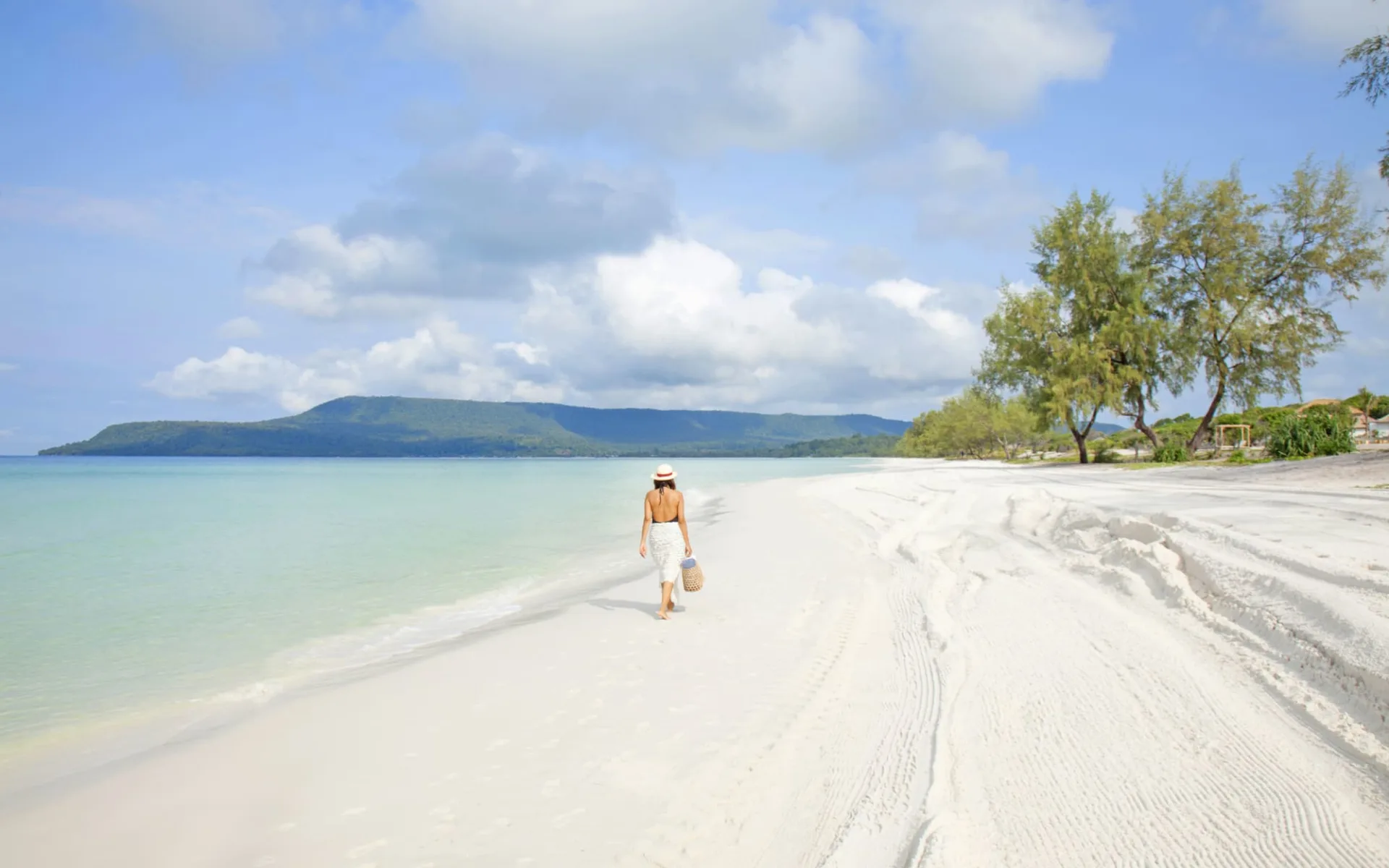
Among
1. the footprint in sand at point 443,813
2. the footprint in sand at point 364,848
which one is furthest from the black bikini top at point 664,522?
the footprint in sand at point 364,848

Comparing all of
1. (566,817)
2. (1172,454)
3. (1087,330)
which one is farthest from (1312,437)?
(566,817)

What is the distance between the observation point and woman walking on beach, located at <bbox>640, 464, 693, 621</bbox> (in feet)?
30.2

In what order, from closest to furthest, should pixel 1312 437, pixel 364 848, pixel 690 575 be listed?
pixel 364 848, pixel 690 575, pixel 1312 437

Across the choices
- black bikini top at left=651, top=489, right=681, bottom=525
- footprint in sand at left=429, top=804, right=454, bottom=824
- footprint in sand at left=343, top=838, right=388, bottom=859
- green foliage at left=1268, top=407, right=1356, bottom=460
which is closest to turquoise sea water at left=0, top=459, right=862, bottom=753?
black bikini top at left=651, top=489, right=681, bottom=525

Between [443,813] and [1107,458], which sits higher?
[1107,458]

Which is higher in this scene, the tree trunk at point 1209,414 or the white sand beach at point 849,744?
the tree trunk at point 1209,414

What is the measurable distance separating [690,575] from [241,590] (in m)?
9.28

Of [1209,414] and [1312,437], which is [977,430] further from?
[1312,437]

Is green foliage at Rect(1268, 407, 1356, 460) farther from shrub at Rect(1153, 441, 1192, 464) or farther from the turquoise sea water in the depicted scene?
the turquoise sea water

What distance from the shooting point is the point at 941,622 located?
781 centimetres

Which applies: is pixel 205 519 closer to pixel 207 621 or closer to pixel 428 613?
pixel 207 621

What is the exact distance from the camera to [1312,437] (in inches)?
1028

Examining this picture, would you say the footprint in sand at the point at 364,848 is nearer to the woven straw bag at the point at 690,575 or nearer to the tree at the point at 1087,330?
the woven straw bag at the point at 690,575

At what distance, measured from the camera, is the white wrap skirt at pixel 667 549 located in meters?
9.23
